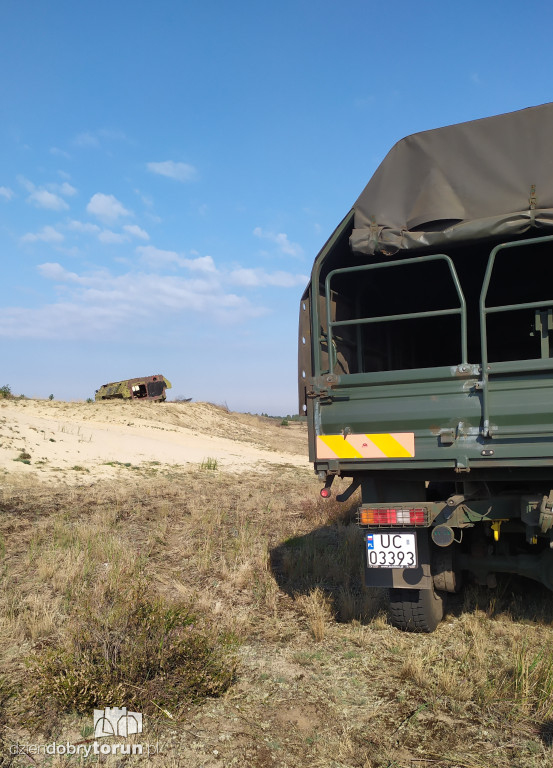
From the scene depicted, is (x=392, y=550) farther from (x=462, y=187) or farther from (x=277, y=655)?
(x=462, y=187)

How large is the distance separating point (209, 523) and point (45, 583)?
308cm

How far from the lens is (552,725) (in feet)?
10.6

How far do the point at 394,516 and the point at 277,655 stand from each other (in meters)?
1.32

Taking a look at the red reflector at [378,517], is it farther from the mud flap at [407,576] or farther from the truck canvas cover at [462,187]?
the truck canvas cover at [462,187]

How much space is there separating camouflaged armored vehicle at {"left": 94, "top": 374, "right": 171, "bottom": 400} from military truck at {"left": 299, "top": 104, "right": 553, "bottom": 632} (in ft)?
96.8

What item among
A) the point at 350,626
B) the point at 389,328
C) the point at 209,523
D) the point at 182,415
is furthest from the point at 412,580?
the point at 182,415

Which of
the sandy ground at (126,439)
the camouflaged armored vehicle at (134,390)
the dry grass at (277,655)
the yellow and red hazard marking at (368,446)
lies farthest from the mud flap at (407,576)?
the camouflaged armored vehicle at (134,390)

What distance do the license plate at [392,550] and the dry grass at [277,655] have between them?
2.07 feet

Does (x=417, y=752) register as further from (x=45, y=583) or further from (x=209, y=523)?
(x=209, y=523)

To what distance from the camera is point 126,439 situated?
21.2 metres

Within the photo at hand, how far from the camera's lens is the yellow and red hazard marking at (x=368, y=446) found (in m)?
4.19

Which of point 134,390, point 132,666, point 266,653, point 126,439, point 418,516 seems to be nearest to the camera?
point 132,666

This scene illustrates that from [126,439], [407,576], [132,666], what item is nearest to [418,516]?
[407,576]

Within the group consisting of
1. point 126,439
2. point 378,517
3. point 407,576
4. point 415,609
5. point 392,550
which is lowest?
point 415,609
